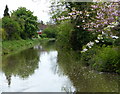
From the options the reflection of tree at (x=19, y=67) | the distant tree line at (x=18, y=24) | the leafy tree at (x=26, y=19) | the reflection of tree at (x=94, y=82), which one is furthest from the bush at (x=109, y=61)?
the leafy tree at (x=26, y=19)

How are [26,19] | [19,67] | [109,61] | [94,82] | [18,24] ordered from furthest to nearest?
1. [26,19]
2. [18,24]
3. [19,67]
4. [109,61]
5. [94,82]

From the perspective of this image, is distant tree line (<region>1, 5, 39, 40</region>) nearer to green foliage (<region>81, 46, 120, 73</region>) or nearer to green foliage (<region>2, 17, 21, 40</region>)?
green foliage (<region>2, 17, 21, 40</region>)

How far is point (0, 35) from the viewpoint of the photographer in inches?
1026

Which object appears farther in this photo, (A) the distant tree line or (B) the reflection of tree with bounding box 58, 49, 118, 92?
A: (A) the distant tree line

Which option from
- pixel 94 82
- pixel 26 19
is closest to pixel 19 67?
pixel 94 82

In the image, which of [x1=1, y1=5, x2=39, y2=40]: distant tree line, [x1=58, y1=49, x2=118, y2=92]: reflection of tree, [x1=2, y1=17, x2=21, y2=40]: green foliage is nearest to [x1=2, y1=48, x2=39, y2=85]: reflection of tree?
[x1=58, y1=49, x2=118, y2=92]: reflection of tree

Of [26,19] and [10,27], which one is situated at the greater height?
[26,19]

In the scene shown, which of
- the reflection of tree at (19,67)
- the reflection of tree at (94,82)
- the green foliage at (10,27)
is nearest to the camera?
the reflection of tree at (94,82)

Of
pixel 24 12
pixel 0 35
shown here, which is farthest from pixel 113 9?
pixel 24 12

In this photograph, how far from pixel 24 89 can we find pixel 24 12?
38687 mm

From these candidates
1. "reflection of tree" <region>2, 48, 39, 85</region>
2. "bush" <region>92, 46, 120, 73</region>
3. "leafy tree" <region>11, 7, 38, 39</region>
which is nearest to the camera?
"bush" <region>92, 46, 120, 73</region>

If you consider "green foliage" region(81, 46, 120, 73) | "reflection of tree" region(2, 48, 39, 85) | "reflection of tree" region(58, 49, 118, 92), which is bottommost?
"reflection of tree" region(2, 48, 39, 85)

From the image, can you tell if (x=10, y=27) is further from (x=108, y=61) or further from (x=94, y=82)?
(x=94, y=82)

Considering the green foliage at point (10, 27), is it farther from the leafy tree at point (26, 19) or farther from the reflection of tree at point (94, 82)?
the reflection of tree at point (94, 82)
